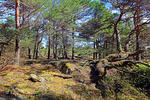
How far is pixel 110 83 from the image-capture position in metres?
3.92

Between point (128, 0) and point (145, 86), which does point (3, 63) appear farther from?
point (128, 0)

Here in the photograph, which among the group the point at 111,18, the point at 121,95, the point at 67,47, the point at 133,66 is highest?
the point at 111,18

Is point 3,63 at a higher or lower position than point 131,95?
higher

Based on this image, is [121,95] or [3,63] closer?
[121,95]

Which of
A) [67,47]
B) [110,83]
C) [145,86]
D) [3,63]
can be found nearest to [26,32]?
[3,63]

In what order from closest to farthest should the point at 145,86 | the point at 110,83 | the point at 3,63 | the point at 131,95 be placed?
1. the point at 131,95
2. the point at 145,86
3. the point at 110,83
4. the point at 3,63

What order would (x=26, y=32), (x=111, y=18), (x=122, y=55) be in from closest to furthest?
1. (x=122, y=55)
2. (x=26, y=32)
3. (x=111, y=18)

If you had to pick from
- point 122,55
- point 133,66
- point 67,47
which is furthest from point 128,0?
point 67,47

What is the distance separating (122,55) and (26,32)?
598 cm

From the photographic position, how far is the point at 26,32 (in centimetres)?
524

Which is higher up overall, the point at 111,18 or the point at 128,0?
the point at 128,0

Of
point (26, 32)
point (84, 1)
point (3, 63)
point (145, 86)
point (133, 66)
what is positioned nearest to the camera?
point (145, 86)

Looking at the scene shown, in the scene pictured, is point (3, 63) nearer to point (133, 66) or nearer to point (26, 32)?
point (26, 32)

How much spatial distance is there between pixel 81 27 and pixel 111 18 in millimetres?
5195
